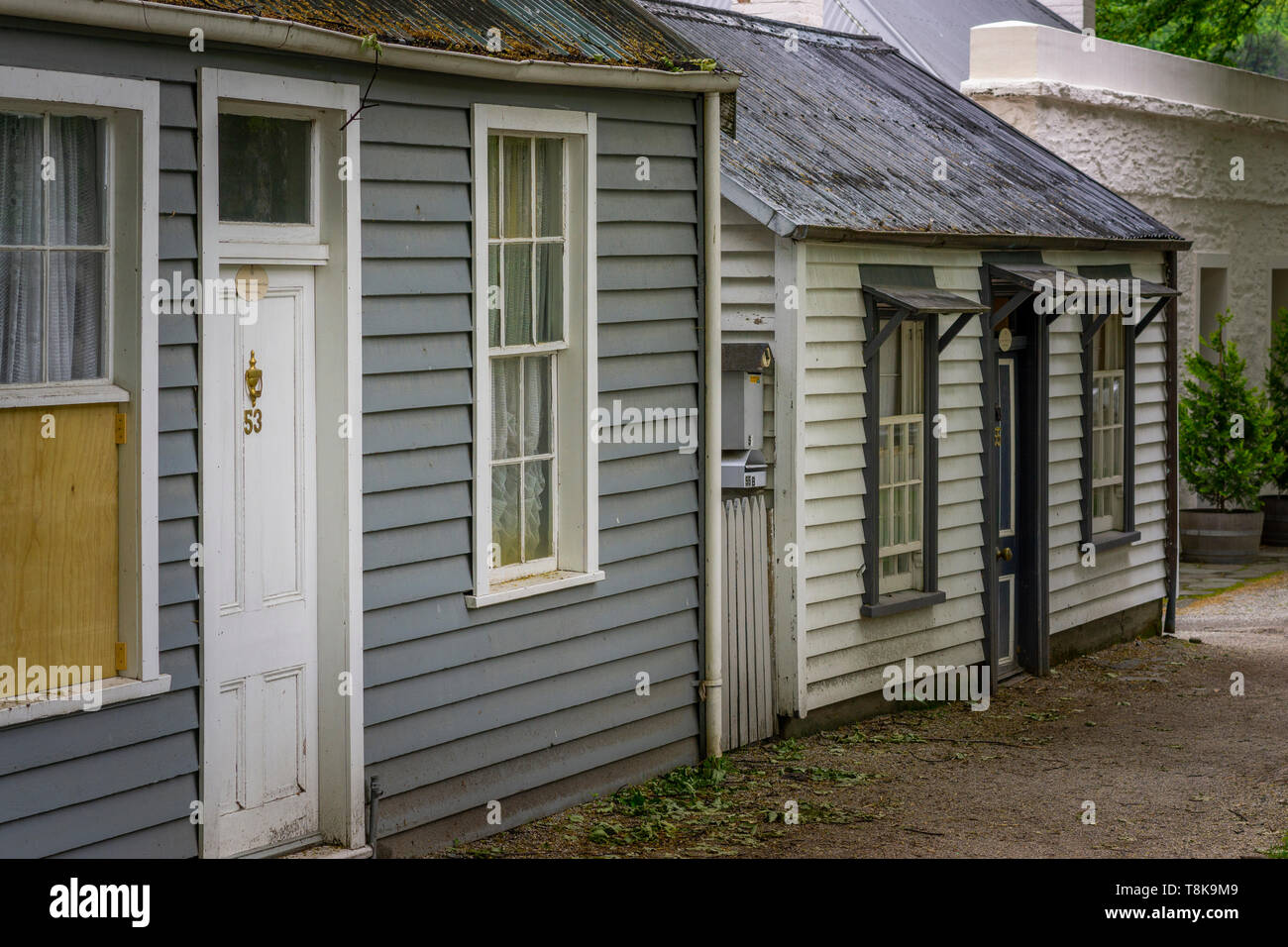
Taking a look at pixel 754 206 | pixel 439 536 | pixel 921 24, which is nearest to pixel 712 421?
pixel 754 206

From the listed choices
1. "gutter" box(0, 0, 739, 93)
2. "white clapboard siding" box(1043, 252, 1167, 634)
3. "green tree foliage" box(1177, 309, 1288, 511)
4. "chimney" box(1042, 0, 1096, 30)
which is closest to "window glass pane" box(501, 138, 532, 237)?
"gutter" box(0, 0, 739, 93)

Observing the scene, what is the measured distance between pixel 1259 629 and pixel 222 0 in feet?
36.2

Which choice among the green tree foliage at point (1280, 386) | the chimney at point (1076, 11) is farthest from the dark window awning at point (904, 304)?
the chimney at point (1076, 11)

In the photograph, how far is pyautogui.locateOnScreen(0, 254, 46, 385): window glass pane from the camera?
5523 mm

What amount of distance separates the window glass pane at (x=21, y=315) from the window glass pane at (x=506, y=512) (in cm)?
256

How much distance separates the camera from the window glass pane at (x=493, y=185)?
301 inches

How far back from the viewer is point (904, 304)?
393 inches

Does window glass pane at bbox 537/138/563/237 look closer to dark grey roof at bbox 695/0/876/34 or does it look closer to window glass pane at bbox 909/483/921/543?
window glass pane at bbox 909/483/921/543

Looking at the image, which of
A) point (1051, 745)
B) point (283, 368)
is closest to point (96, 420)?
point (283, 368)

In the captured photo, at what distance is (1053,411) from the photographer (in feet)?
40.6

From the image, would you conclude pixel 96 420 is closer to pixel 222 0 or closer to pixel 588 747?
pixel 222 0

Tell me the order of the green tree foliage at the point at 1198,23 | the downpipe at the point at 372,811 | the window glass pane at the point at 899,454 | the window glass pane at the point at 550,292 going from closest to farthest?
the downpipe at the point at 372,811 < the window glass pane at the point at 550,292 < the window glass pane at the point at 899,454 < the green tree foliage at the point at 1198,23

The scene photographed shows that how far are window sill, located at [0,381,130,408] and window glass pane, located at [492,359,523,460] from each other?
7.29 ft

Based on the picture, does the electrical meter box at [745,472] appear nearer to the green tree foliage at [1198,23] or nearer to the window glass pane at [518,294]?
the window glass pane at [518,294]
